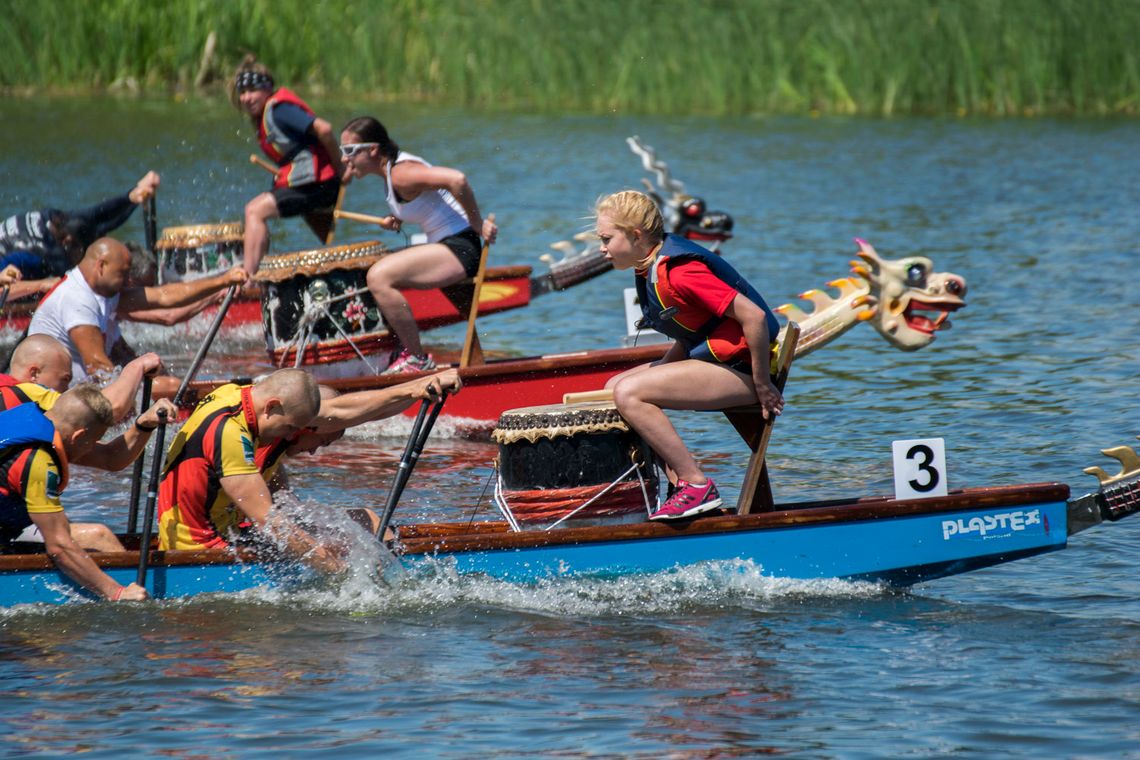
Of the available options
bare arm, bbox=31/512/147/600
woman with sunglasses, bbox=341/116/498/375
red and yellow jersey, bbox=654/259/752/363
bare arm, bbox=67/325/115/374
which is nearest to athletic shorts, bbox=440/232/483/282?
woman with sunglasses, bbox=341/116/498/375

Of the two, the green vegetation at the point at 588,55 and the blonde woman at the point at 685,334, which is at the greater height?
the green vegetation at the point at 588,55

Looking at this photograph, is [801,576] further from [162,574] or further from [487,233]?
[487,233]

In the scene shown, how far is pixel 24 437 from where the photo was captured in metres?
6.84

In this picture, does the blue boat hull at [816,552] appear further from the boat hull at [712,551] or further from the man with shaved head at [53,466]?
the man with shaved head at [53,466]

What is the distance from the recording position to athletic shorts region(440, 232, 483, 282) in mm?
10750

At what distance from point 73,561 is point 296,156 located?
5.89m

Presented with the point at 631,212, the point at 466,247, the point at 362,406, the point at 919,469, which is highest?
the point at 631,212

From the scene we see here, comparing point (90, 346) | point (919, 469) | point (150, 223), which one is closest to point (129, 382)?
point (90, 346)

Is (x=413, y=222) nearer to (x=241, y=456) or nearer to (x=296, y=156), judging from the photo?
(x=296, y=156)

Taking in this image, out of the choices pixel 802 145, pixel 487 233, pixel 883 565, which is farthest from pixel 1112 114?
pixel 883 565

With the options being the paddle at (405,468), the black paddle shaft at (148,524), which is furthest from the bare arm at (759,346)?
the black paddle shaft at (148,524)

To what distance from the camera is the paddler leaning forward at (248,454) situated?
272 inches

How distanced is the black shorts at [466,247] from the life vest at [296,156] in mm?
1949

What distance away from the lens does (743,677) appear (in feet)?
21.3
